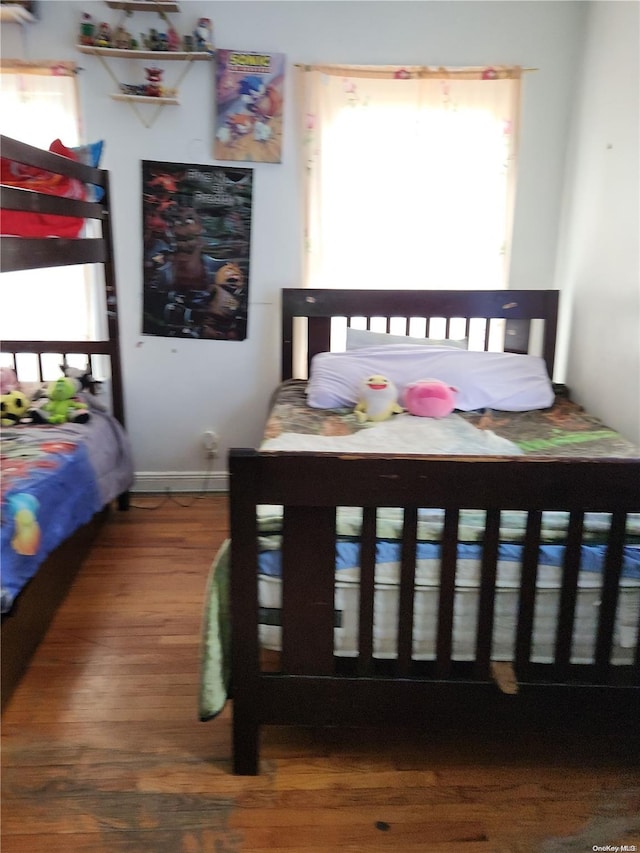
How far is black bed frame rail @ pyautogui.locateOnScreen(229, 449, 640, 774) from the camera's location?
140cm

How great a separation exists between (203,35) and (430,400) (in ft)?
6.11

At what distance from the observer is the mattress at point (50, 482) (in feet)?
6.34

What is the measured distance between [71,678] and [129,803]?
0.56m

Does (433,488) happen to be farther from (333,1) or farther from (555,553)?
(333,1)

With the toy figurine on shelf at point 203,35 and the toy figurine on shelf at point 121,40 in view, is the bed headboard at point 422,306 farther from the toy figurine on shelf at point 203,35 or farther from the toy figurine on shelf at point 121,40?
the toy figurine on shelf at point 121,40

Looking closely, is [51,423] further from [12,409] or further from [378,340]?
[378,340]

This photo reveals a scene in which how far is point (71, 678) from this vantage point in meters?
2.00

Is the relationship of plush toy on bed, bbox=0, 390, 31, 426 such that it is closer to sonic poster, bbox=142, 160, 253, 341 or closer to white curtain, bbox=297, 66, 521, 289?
sonic poster, bbox=142, 160, 253, 341

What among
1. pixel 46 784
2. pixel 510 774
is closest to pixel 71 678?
pixel 46 784

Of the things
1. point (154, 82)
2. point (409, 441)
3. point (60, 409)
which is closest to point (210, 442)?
point (60, 409)

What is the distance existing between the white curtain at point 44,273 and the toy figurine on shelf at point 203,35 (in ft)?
1.84

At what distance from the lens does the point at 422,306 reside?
316 cm

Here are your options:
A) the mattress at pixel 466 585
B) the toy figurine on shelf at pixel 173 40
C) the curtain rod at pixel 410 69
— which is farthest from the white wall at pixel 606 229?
the toy figurine on shelf at pixel 173 40

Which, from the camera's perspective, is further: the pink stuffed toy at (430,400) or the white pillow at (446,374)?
the white pillow at (446,374)
